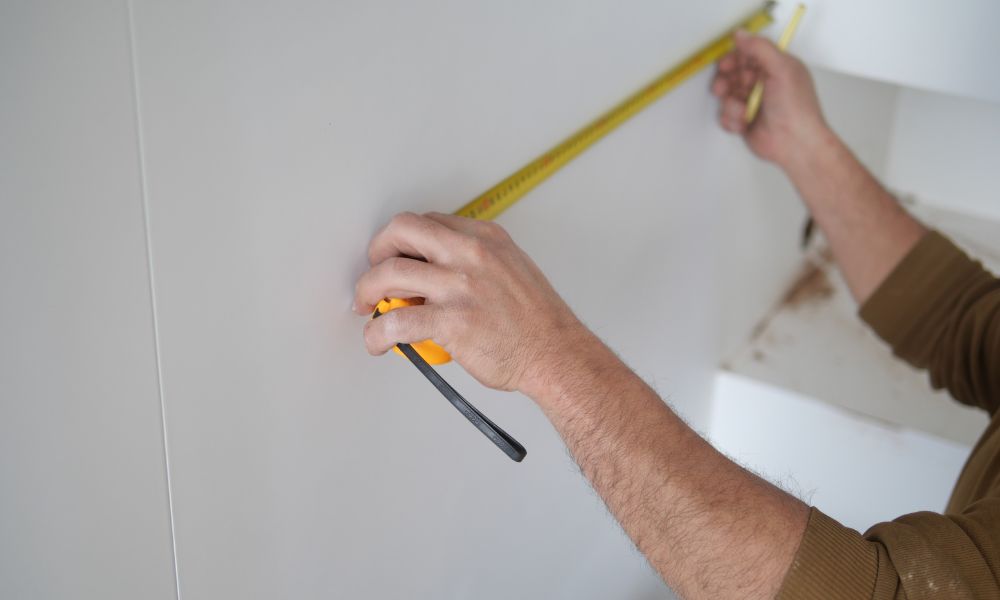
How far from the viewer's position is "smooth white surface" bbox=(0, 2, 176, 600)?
0.50m

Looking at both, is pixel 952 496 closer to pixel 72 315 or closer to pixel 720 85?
pixel 720 85

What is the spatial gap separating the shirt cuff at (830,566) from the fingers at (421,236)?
1.20ft

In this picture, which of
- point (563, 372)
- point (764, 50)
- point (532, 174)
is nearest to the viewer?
point (563, 372)

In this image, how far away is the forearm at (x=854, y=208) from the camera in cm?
132

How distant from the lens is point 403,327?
0.72 m

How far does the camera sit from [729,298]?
1605mm

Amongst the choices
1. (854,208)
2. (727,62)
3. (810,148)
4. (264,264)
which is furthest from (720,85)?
(264,264)

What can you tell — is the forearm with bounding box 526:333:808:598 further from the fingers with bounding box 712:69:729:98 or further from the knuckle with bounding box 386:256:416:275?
the fingers with bounding box 712:69:729:98

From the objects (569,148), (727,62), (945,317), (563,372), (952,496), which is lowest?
(952,496)

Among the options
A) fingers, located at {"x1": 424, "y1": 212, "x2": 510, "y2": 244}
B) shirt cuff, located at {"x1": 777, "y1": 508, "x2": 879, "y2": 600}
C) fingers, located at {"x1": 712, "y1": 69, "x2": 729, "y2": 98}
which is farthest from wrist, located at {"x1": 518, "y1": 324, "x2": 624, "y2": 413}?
fingers, located at {"x1": 712, "y1": 69, "x2": 729, "y2": 98}

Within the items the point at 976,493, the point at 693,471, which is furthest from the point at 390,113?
the point at 976,493

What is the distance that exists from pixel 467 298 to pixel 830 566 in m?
0.36

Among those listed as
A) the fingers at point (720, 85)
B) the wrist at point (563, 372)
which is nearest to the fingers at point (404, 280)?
the wrist at point (563, 372)

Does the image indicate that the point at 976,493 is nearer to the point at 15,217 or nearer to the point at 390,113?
the point at 390,113
